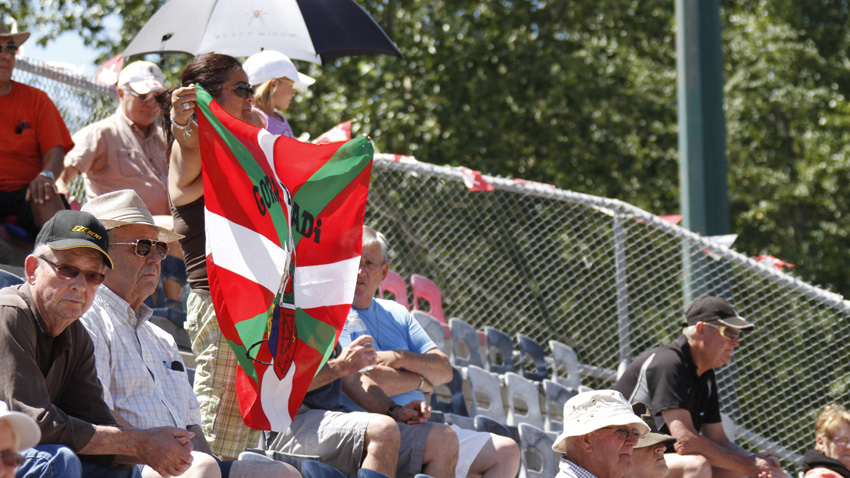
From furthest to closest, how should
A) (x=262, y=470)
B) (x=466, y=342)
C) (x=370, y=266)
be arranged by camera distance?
(x=466, y=342) < (x=370, y=266) < (x=262, y=470)

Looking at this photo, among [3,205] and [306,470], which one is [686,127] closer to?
[3,205]

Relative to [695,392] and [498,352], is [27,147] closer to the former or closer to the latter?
[498,352]

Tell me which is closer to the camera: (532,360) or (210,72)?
(210,72)

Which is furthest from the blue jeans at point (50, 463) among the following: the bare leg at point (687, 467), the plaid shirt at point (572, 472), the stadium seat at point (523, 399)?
the stadium seat at point (523, 399)

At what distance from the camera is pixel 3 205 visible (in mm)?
6047

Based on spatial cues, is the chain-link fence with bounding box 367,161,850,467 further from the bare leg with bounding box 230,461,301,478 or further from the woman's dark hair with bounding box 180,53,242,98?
the bare leg with bounding box 230,461,301,478

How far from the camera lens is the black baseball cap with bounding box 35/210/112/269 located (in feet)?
10.4

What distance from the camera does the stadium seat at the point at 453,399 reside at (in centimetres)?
646

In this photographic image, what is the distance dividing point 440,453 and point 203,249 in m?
1.30

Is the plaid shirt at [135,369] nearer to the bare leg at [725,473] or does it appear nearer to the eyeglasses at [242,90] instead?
the eyeglasses at [242,90]

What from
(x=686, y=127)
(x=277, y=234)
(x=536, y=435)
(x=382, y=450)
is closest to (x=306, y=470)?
(x=382, y=450)

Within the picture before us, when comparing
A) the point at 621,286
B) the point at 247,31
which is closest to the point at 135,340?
the point at 247,31

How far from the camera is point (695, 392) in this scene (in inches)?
226

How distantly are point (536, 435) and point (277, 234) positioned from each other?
78.8 inches
